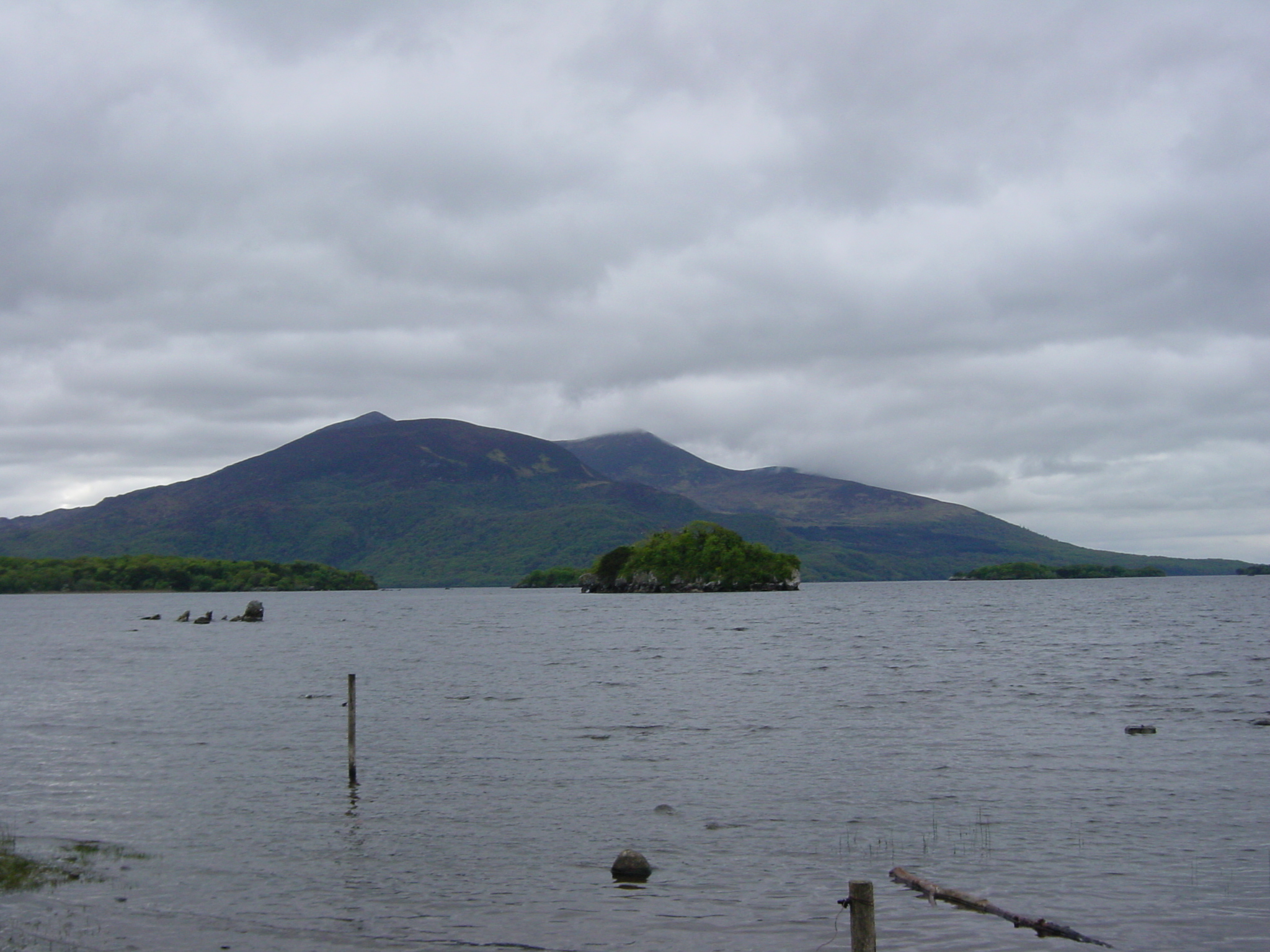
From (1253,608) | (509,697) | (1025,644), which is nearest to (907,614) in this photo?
(1253,608)

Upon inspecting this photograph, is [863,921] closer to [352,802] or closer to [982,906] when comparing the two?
[982,906]

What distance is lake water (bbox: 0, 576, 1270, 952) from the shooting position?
21250 millimetres

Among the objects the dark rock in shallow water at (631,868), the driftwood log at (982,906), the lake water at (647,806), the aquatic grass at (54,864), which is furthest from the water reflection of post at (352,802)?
the driftwood log at (982,906)

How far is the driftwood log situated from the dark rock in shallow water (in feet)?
18.8

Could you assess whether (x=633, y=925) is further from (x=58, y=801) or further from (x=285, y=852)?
(x=58, y=801)

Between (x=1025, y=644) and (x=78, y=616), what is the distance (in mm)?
174552

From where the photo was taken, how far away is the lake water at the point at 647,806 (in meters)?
21.2

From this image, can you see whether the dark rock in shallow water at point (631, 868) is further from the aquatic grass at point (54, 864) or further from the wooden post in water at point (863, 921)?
the aquatic grass at point (54, 864)

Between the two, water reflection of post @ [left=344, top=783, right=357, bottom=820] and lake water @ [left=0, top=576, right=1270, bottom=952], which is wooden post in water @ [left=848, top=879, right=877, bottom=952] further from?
water reflection of post @ [left=344, top=783, right=357, bottom=820]

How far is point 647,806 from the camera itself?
31.6 meters

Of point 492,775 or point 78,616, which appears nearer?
point 492,775

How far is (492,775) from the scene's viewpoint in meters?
36.7

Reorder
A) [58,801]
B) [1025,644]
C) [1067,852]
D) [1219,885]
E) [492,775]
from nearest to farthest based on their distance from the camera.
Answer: [1219,885] → [1067,852] → [58,801] → [492,775] → [1025,644]

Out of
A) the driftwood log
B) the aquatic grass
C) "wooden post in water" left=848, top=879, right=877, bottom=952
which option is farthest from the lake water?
"wooden post in water" left=848, top=879, right=877, bottom=952
